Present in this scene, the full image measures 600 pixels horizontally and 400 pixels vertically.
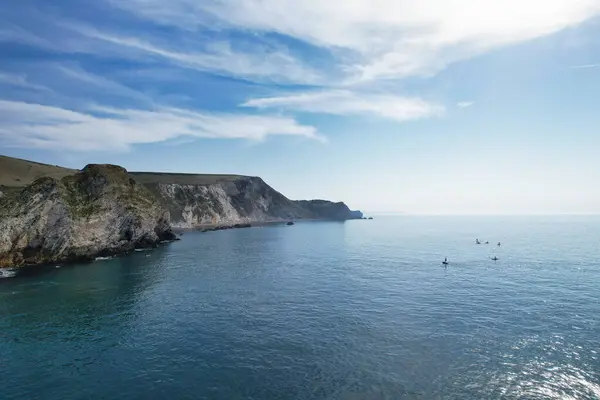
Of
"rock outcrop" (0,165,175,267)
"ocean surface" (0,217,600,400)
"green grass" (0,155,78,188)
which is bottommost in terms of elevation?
"ocean surface" (0,217,600,400)

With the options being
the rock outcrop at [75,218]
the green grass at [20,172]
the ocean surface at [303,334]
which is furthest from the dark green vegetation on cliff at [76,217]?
the ocean surface at [303,334]

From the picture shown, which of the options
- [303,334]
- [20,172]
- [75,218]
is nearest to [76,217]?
[75,218]

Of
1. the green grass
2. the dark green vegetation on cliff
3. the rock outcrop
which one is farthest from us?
the green grass

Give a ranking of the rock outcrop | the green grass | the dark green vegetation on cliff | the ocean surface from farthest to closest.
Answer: the green grass, the dark green vegetation on cliff, the rock outcrop, the ocean surface

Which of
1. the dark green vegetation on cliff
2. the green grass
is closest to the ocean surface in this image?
the dark green vegetation on cliff

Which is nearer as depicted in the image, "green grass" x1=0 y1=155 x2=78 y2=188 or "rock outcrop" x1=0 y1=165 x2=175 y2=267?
"rock outcrop" x1=0 y1=165 x2=175 y2=267

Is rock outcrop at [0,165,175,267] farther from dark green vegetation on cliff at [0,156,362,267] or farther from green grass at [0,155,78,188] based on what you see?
green grass at [0,155,78,188]

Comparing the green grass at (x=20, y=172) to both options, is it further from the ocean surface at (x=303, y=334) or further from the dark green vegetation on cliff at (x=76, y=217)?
the ocean surface at (x=303, y=334)

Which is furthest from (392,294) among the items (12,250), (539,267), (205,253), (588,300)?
(12,250)
